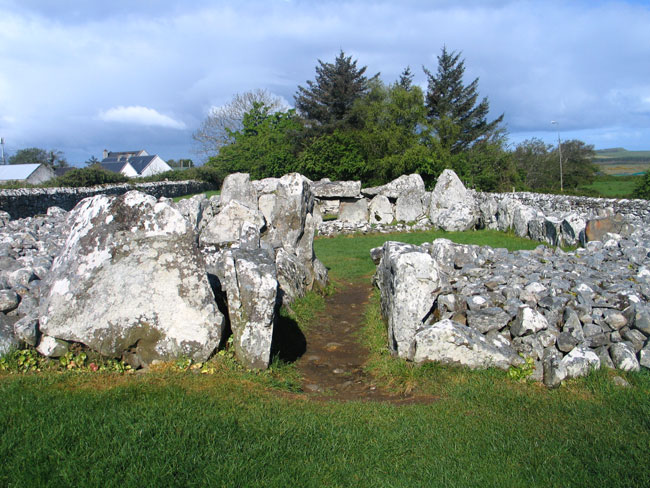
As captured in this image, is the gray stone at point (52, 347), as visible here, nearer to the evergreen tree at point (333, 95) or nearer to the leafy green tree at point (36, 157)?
the evergreen tree at point (333, 95)

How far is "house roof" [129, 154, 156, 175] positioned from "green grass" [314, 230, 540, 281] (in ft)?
176

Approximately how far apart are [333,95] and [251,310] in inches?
1575

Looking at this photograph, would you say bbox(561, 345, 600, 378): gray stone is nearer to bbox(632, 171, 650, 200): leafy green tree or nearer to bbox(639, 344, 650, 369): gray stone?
bbox(639, 344, 650, 369): gray stone

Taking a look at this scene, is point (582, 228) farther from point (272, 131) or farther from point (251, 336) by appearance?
point (272, 131)

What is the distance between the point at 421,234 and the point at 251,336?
14.9 metres

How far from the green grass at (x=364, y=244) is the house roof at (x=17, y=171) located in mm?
51339

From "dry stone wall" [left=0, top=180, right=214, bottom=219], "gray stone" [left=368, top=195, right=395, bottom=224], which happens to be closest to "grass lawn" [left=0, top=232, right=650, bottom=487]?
"dry stone wall" [left=0, top=180, right=214, bottom=219]

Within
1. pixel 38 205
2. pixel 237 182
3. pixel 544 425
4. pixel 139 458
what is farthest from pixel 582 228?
pixel 38 205

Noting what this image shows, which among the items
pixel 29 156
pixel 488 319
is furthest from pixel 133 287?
pixel 29 156

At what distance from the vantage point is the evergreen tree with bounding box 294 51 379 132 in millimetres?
42625

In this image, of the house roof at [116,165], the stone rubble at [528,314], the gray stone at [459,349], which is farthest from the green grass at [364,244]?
the house roof at [116,165]

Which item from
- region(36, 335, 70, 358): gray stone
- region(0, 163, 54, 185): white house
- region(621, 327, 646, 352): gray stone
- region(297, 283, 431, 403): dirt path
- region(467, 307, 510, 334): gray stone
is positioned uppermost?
region(0, 163, 54, 185): white house

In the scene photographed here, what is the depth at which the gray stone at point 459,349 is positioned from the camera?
18.2 ft

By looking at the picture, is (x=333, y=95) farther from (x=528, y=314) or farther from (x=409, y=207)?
(x=528, y=314)
